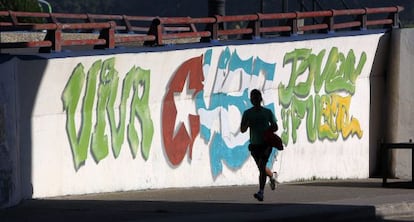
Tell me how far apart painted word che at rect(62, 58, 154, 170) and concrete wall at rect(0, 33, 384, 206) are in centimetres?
2

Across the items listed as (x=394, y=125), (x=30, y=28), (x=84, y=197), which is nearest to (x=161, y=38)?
(x=30, y=28)

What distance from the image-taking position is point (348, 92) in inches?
983

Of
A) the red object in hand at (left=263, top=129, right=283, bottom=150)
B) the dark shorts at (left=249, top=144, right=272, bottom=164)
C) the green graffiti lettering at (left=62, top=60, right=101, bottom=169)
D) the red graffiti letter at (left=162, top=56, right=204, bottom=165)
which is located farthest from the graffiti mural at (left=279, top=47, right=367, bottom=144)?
the red object in hand at (left=263, top=129, right=283, bottom=150)

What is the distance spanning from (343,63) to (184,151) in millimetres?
5450

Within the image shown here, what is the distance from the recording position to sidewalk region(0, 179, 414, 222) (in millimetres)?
14844

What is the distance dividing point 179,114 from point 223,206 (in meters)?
4.09

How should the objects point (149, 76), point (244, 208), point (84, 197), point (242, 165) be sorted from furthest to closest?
point (242, 165), point (149, 76), point (84, 197), point (244, 208)

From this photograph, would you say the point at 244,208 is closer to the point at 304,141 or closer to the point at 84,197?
the point at 84,197

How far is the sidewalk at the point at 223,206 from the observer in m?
14.8

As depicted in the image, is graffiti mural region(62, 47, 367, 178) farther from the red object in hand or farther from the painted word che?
the red object in hand

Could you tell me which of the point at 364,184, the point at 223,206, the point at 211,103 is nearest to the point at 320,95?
the point at 364,184

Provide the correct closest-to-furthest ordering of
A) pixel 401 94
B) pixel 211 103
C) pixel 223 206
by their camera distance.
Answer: pixel 223 206 → pixel 211 103 → pixel 401 94

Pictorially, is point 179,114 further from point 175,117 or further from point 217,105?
point 217,105

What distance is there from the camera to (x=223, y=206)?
54.2ft
